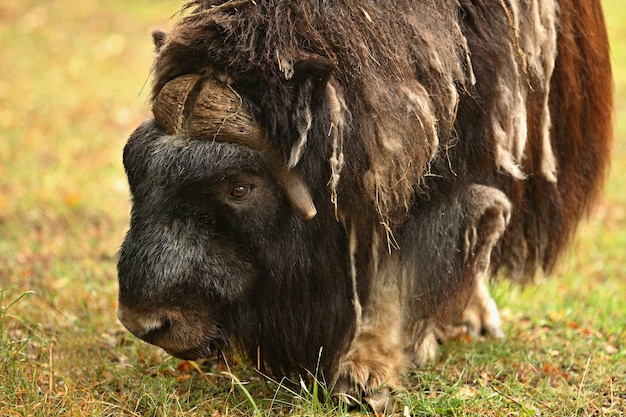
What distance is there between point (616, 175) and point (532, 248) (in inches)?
120

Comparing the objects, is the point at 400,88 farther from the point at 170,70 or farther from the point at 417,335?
the point at 417,335

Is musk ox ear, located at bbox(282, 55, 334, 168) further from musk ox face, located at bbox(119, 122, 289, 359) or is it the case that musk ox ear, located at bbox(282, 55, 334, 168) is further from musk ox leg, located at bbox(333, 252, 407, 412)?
musk ox leg, located at bbox(333, 252, 407, 412)

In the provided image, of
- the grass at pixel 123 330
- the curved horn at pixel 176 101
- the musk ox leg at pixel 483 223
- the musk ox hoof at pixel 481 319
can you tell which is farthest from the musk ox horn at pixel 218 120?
the musk ox hoof at pixel 481 319

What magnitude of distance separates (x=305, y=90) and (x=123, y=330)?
4.59 feet

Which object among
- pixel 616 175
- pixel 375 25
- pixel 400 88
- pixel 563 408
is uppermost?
pixel 375 25

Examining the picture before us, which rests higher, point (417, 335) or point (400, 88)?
point (400, 88)

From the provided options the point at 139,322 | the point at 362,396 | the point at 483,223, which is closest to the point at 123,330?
the point at 139,322

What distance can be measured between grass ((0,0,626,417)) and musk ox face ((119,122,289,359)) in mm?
264

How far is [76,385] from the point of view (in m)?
2.54

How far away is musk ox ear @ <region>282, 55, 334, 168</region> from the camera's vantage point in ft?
7.01

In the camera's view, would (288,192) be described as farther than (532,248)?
No

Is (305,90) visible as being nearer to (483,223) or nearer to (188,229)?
(188,229)

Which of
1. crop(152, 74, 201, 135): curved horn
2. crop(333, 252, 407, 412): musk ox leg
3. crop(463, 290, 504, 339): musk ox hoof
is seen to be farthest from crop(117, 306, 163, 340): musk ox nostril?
crop(463, 290, 504, 339): musk ox hoof

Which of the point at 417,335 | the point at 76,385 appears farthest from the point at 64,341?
the point at 417,335
